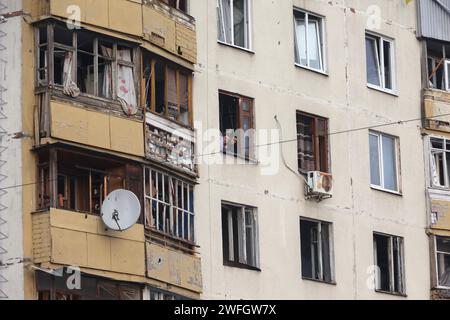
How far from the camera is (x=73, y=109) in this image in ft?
129

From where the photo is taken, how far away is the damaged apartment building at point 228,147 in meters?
39.2

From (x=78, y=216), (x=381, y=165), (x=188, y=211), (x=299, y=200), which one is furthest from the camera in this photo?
(x=381, y=165)

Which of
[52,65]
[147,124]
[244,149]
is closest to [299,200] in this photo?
[244,149]

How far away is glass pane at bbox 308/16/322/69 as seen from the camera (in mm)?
47938

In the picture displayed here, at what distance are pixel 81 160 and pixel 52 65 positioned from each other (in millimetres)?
2395

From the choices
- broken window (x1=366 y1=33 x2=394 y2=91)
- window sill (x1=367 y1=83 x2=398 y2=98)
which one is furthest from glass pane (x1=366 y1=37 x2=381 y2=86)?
window sill (x1=367 y1=83 x2=398 y2=98)

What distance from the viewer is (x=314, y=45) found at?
158 ft

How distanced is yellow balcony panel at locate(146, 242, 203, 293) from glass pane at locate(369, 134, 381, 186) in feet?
26.9

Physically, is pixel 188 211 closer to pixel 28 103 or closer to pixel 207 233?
pixel 207 233

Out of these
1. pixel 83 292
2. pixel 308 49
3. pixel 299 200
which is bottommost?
pixel 83 292

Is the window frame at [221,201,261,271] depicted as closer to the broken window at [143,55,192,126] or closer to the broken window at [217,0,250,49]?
the broken window at [143,55,192,126]

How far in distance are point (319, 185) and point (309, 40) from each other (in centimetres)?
449

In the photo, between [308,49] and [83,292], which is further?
[308,49]

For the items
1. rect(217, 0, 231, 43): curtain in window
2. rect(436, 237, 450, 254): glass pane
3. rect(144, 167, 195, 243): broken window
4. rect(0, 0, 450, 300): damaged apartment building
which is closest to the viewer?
rect(0, 0, 450, 300): damaged apartment building
